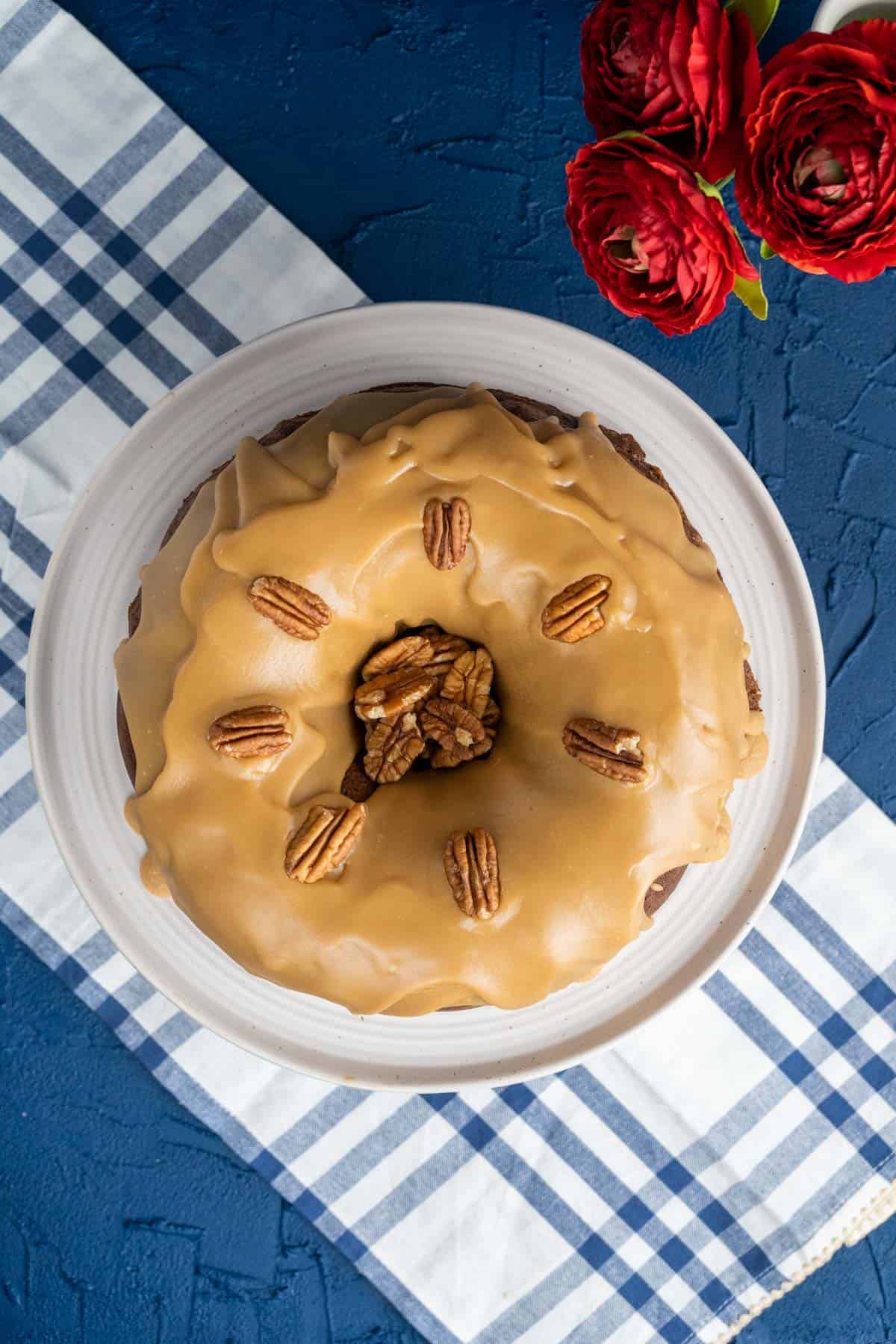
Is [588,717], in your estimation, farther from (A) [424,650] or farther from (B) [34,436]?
(B) [34,436]

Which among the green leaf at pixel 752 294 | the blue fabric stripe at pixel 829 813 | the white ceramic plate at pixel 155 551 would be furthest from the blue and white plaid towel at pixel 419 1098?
the green leaf at pixel 752 294

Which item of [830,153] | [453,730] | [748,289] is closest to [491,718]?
[453,730]

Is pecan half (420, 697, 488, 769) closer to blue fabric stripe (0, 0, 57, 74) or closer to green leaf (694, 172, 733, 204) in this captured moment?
green leaf (694, 172, 733, 204)

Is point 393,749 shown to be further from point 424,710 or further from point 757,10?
point 757,10

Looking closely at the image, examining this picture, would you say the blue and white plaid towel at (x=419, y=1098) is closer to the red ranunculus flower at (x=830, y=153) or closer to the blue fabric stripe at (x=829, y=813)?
the blue fabric stripe at (x=829, y=813)

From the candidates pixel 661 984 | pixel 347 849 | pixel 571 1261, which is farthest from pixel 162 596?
pixel 571 1261

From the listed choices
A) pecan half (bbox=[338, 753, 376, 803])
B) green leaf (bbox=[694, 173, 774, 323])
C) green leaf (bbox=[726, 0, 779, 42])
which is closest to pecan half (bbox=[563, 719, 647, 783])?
pecan half (bbox=[338, 753, 376, 803])
